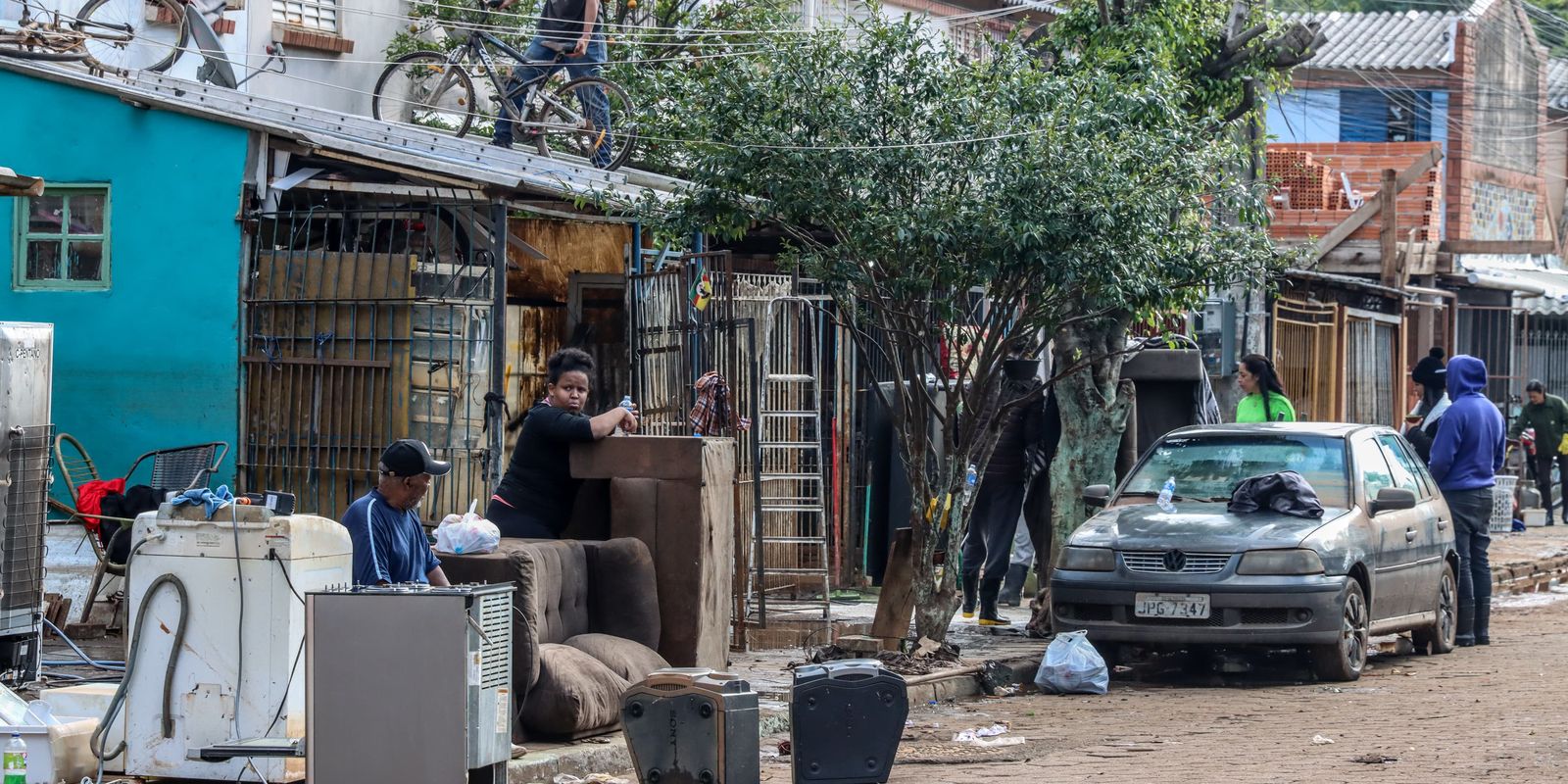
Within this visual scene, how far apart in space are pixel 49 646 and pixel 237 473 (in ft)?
7.25

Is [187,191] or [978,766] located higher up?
[187,191]

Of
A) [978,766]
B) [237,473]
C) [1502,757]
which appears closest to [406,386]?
[237,473]

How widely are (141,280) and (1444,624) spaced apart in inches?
371

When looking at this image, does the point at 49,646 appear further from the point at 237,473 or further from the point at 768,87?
the point at 768,87

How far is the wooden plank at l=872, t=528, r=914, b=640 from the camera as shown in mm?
11164

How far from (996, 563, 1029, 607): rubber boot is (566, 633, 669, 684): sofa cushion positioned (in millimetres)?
5966

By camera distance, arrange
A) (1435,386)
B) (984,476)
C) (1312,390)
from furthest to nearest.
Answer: (1312,390) < (1435,386) < (984,476)

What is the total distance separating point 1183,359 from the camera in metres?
14.9

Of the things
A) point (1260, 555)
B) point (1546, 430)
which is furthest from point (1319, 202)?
point (1260, 555)

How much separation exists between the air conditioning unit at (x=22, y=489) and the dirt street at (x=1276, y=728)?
364cm

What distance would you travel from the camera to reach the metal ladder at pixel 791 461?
44.2 ft

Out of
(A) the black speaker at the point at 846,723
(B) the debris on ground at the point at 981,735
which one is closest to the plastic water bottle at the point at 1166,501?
(B) the debris on ground at the point at 981,735

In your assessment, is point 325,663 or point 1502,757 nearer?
point 325,663

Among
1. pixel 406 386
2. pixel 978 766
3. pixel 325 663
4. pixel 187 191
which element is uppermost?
pixel 187 191
